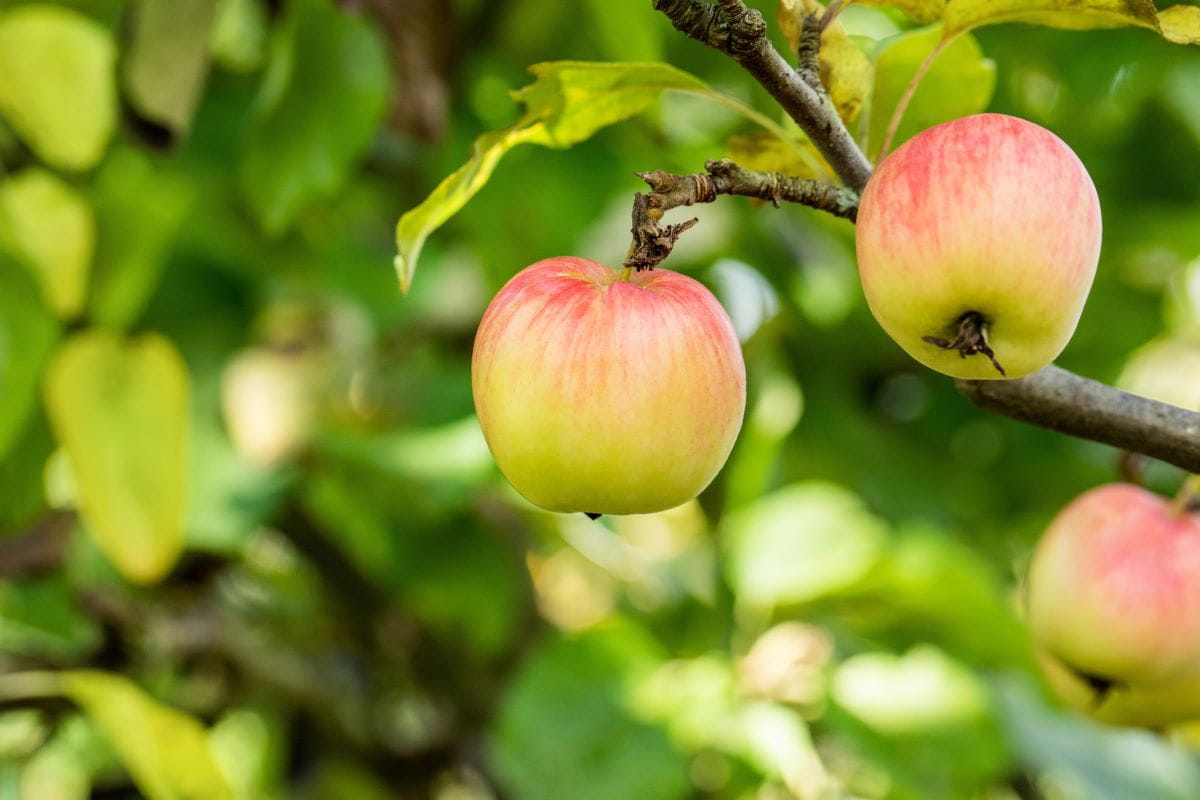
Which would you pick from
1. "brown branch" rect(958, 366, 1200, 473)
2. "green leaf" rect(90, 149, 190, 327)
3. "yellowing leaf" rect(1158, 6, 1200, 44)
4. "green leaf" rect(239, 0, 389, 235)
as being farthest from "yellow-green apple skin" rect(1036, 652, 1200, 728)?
"green leaf" rect(90, 149, 190, 327)

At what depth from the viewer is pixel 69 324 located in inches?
36.0

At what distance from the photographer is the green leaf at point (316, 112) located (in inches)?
30.3

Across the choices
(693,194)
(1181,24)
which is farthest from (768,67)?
(1181,24)

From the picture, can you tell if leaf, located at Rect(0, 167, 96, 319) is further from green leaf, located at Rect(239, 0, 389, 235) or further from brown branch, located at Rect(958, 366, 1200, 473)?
brown branch, located at Rect(958, 366, 1200, 473)

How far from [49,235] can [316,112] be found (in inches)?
8.7

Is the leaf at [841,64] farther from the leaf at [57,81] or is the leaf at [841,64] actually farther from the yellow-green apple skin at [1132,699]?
the leaf at [57,81]

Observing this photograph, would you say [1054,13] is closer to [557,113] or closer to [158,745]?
[557,113]

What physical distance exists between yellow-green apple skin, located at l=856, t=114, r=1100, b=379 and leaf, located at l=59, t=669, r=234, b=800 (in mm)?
601

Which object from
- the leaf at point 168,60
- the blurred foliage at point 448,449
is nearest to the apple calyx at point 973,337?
the blurred foliage at point 448,449

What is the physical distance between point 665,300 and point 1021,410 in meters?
0.14

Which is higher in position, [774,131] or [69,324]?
[774,131]

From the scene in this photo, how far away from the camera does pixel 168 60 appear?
753mm

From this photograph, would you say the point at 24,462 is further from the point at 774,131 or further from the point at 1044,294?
the point at 1044,294

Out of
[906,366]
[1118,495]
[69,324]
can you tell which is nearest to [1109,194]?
[906,366]
